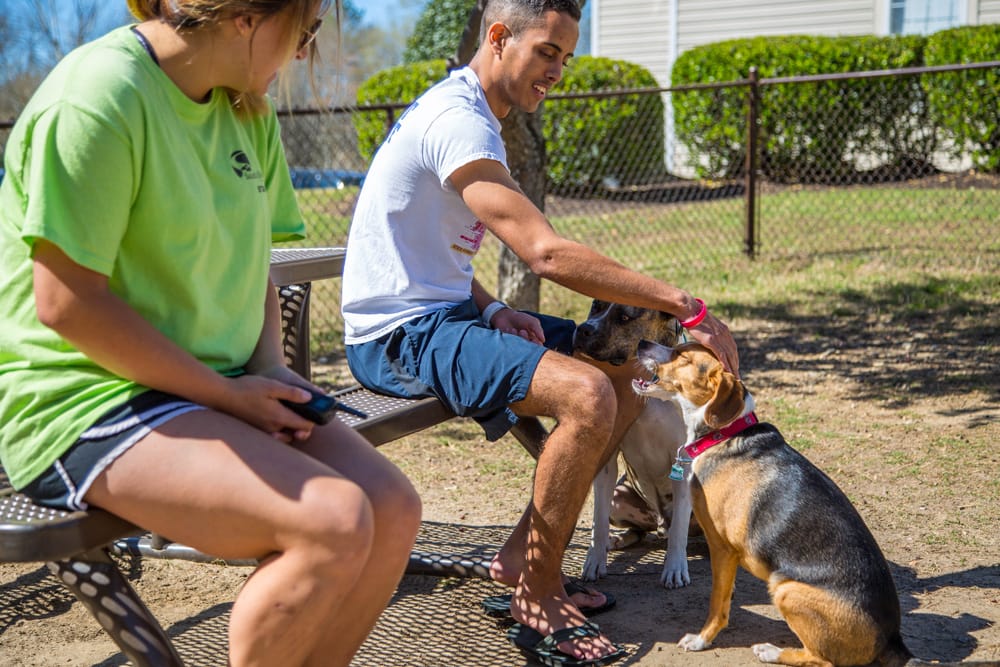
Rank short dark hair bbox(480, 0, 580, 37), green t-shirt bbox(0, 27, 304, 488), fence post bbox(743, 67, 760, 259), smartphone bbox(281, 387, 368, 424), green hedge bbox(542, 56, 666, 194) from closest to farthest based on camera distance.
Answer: green t-shirt bbox(0, 27, 304, 488) < smartphone bbox(281, 387, 368, 424) < short dark hair bbox(480, 0, 580, 37) < fence post bbox(743, 67, 760, 259) < green hedge bbox(542, 56, 666, 194)

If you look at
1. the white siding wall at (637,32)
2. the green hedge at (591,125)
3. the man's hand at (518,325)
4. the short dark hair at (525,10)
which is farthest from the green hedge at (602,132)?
the man's hand at (518,325)

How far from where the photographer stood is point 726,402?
3270mm

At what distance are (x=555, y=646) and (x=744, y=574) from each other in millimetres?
1096

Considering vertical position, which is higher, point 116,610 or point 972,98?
point 972,98

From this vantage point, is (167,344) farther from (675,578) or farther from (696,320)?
(675,578)

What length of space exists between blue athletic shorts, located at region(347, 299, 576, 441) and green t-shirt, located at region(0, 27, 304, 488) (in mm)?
939

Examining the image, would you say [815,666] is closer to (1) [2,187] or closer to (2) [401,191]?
(2) [401,191]

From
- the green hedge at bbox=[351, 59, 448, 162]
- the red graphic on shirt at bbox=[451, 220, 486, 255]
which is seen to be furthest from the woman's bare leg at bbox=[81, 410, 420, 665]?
the green hedge at bbox=[351, 59, 448, 162]

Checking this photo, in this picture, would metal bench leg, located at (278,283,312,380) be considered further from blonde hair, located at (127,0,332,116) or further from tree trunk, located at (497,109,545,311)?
tree trunk, located at (497,109,545,311)

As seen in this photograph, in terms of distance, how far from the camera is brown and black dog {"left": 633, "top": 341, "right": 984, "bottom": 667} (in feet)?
9.53

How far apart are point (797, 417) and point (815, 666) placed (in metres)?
2.71

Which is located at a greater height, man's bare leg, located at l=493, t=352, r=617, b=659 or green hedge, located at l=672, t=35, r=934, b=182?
green hedge, located at l=672, t=35, r=934, b=182

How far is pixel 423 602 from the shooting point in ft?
12.2

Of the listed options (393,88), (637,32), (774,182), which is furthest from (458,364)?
(637,32)
